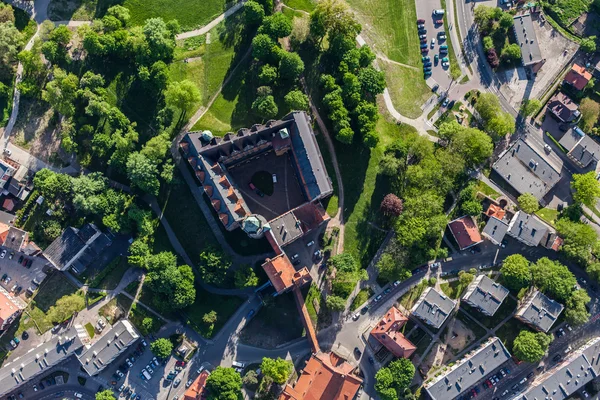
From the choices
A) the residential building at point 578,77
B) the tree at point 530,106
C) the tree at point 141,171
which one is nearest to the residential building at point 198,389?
the tree at point 141,171

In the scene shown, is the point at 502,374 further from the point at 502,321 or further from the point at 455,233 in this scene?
the point at 455,233

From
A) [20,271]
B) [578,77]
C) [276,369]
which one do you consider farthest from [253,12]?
[578,77]

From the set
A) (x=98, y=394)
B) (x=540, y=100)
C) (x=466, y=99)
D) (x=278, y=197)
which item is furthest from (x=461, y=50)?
(x=98, y=394)

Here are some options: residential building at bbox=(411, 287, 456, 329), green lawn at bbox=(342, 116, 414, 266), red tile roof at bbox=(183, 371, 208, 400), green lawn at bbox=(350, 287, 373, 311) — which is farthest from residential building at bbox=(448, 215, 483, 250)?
red tile roof at bbox=(183, 371, 208, 400)

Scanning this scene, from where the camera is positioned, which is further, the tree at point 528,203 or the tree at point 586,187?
the tree at point 528,203

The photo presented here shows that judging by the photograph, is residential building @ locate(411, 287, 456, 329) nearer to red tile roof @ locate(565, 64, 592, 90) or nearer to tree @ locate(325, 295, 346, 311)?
tree @ locate(325, 295, 346, 311)

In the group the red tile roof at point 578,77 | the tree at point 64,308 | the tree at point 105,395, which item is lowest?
the tree at point 105,395

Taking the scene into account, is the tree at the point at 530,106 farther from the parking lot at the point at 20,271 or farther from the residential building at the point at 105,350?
the parking lot at the point at 20,271
